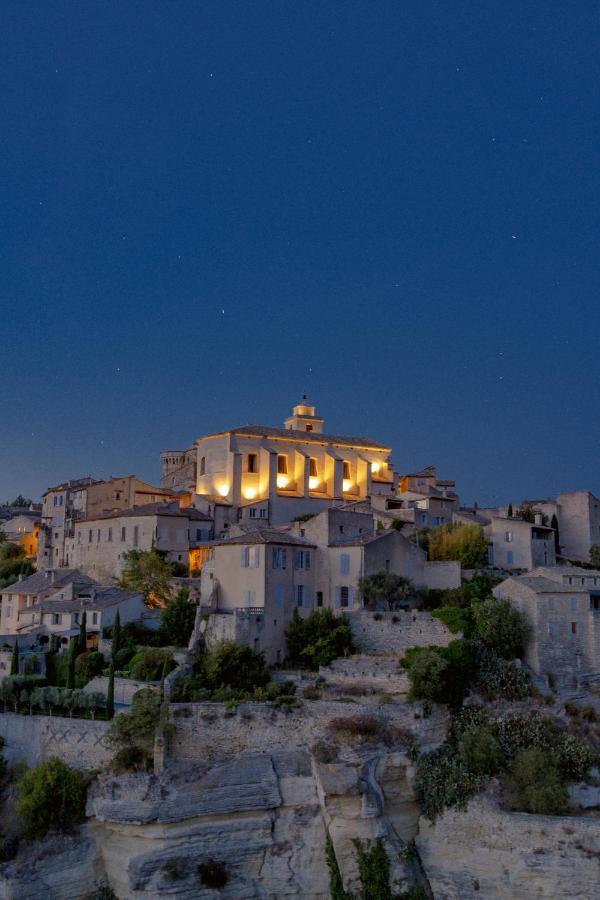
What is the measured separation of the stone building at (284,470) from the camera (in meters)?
64.2

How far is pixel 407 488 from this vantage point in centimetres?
7088

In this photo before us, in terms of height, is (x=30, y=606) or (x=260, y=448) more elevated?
(x=260, y=448)

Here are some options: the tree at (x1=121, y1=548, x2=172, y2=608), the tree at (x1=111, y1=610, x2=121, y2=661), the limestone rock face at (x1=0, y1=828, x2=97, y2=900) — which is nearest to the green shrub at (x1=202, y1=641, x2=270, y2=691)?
the tree at (x1=111, y1=610, x2=121, y2=661)

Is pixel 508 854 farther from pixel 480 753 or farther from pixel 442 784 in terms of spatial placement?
pixel 480 753

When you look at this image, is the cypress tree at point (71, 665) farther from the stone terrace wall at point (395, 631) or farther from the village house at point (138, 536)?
the stone terrace wall at point (395, 631)

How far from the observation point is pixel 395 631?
126 feet

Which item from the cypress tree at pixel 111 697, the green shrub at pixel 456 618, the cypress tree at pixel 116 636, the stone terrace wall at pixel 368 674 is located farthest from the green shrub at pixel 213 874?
the green shrub at pixel 456 618

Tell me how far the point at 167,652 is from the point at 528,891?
17.7 metres

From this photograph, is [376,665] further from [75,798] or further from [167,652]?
[75,798]

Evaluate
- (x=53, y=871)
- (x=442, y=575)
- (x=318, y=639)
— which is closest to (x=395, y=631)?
(x=318, y=639)

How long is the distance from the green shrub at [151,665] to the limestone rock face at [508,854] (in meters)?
13.1

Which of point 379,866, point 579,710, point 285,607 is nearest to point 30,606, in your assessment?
point 285,607

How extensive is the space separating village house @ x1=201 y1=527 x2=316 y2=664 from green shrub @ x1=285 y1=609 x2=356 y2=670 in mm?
632

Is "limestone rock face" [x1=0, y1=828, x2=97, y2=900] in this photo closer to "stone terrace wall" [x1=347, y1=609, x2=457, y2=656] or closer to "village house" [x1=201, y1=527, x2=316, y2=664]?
"village house" [x1=201, y1=527, x2=316, y2=664]
